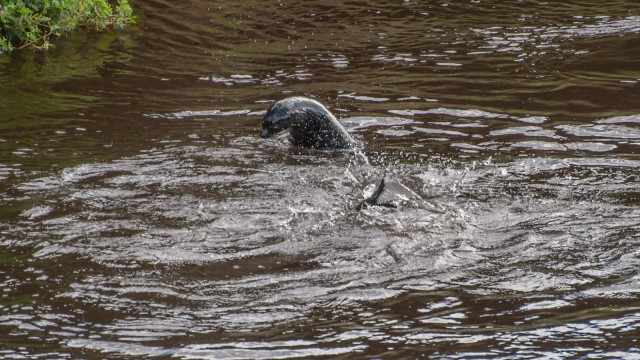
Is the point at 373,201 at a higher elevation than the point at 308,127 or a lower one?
lower

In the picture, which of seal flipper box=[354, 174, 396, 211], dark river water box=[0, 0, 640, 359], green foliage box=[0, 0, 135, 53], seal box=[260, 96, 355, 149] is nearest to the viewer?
dark river water box=[0, 0, 640, 359]

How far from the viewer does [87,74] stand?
865 centimetres

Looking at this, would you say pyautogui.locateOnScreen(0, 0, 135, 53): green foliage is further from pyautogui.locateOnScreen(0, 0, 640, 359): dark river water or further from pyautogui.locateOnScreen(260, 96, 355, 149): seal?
pyautogui.locateOnScreen(260, 96, 355, 149): seal

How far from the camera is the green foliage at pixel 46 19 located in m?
9.02

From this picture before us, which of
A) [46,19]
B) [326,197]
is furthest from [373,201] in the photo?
[46,19]

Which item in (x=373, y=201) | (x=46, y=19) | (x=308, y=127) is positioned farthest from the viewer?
(x=46, y=19)

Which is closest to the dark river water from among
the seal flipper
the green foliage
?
the seal flipper

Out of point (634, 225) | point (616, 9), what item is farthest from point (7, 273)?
point (616, 9)

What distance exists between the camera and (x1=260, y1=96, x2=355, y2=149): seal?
6.94 metres

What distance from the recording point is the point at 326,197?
18.9 ft

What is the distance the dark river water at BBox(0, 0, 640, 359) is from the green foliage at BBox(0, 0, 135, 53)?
0.60 feet

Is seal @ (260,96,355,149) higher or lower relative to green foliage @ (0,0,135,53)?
lower

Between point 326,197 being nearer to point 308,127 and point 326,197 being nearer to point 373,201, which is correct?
point 373,201

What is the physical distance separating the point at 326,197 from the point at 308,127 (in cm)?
136
